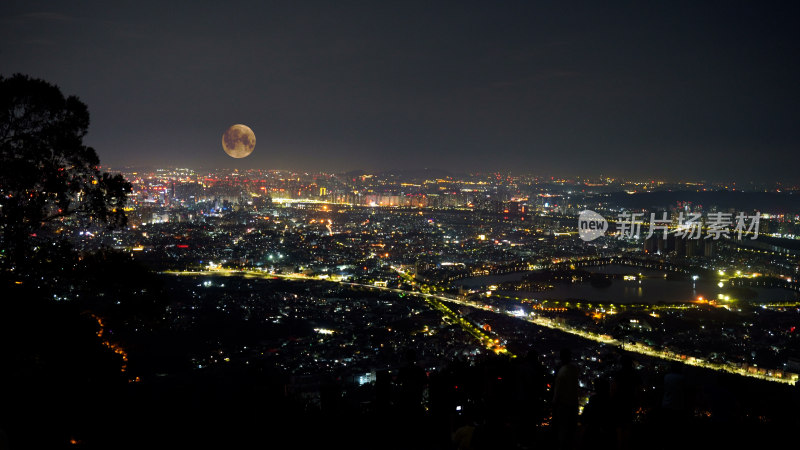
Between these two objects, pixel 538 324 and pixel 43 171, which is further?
pixel 538 324

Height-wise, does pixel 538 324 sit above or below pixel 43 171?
below

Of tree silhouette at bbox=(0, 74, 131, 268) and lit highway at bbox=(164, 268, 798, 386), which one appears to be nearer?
tree silhouette at bbox=(0, 74, 131, 268)

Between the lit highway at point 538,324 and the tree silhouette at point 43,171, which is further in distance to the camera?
the lit highway at point 538,324

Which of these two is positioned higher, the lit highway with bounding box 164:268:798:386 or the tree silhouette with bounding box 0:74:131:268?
the tree silhouette with bounding box 0:74:131:268

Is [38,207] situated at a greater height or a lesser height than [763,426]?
greater

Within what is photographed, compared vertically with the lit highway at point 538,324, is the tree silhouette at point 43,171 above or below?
above

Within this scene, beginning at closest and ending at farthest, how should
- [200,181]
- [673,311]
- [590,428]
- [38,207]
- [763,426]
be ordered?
1. [590,428]
2. [763,426]
3. [38,207]
4. [673,311]
5. [200,181]

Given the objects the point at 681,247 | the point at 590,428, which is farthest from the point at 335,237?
the point at 590,428

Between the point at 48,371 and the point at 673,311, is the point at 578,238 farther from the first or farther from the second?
the point at 48,371
